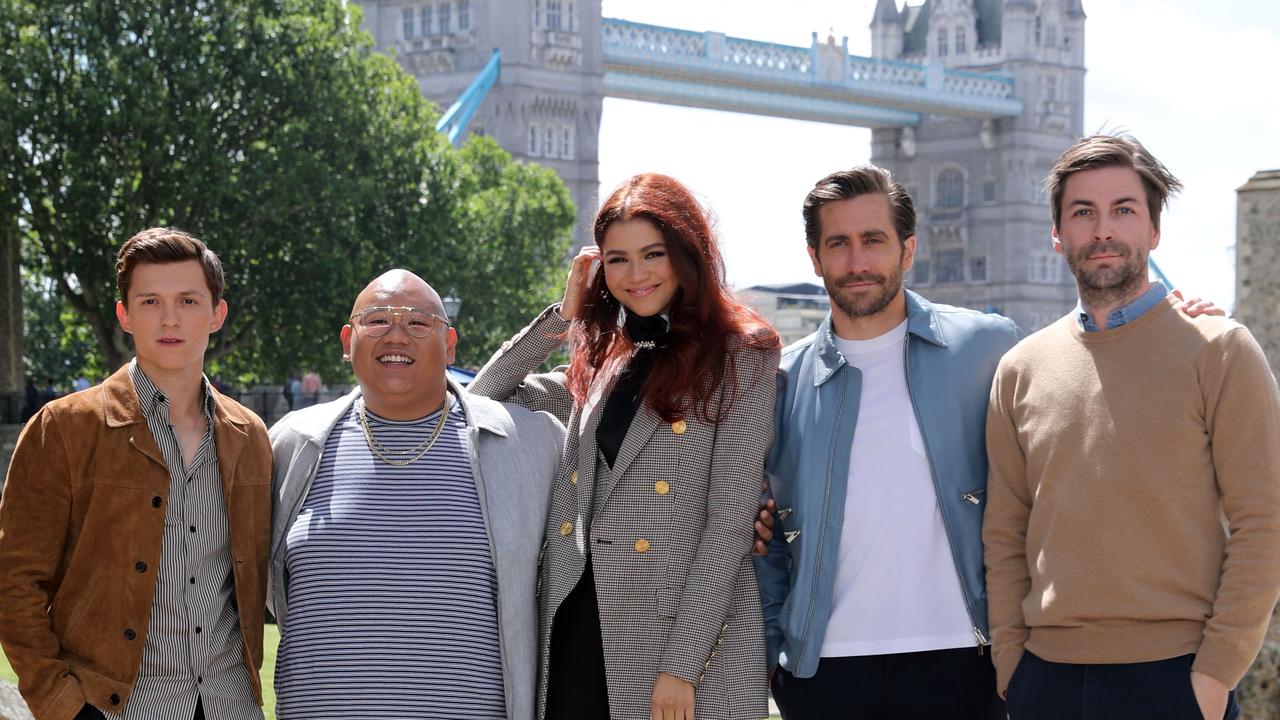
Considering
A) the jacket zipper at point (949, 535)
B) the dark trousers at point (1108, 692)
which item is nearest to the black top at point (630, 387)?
the jacket zipper at point (949, 535)

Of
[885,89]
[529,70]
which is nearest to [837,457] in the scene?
[529,70]

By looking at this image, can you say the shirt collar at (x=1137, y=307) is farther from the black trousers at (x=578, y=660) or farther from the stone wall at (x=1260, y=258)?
the stone wall at (x=1260, y=258)

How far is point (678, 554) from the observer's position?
374 cm

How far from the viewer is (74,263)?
980 inches

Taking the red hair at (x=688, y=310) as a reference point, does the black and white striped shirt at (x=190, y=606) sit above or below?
below

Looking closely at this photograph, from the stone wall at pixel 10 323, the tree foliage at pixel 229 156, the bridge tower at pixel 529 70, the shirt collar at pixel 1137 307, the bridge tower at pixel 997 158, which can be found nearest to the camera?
the shirt collar at pixel 1137 307

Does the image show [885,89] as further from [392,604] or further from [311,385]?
[392,604]

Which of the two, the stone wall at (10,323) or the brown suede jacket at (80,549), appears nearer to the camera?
the brown suede jacket at (80,549)

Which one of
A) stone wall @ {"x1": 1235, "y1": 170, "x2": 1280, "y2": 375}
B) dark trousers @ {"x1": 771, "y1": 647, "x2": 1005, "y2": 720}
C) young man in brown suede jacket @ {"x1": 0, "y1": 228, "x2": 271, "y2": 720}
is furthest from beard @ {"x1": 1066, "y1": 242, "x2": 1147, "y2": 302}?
stone wall @ {"x1": 1235, "y1": 170, "x2": 1280, "y2": 375}

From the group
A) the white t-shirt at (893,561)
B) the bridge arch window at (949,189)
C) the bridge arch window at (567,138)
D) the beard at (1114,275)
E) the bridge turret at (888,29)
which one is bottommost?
the white t-shirt at (893,561)

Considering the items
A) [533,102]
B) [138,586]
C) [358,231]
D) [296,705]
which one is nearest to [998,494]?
[296,705]

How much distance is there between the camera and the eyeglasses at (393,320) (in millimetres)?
3893

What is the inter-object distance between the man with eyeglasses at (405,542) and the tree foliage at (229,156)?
71.6ft

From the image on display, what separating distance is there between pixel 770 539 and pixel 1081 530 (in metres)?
0.67
